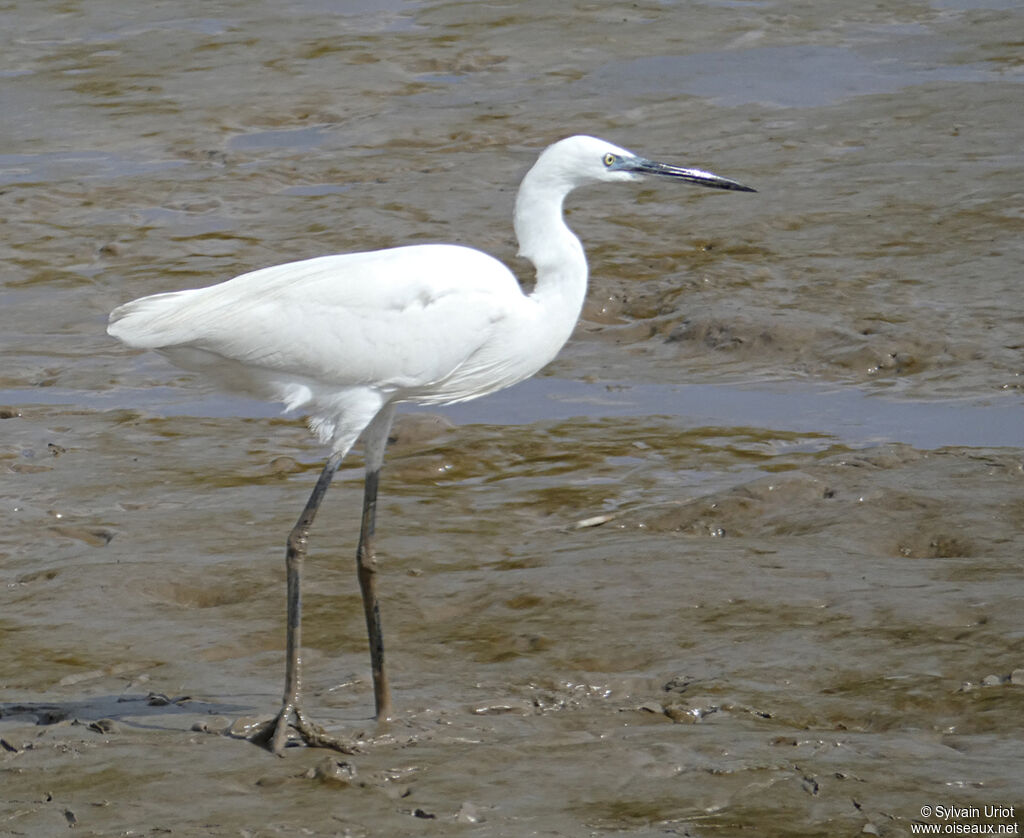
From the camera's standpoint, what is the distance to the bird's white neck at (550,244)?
16.3 feet

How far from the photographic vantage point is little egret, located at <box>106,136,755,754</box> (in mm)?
4797

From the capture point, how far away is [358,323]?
4809 mm

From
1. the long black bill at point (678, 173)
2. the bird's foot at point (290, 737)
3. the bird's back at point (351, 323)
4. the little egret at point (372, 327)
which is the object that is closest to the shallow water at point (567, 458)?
the bird's foot at point (290, 737)

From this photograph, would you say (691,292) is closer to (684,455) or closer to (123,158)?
(684,455)

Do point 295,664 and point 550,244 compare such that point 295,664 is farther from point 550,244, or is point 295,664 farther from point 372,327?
point 550,244

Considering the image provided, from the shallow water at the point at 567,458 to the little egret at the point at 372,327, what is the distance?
2.01 ft

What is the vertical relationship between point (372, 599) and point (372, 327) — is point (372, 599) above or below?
below

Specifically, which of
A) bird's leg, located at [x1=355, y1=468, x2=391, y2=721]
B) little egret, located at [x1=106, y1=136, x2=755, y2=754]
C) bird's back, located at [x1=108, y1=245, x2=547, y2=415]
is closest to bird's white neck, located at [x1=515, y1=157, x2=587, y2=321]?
little egret, located at [x1=106, y1=136, x2=755, y2=754]

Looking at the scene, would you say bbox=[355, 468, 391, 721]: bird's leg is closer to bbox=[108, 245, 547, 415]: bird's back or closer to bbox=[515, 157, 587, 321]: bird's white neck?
bbox=[108, 245, 547, 415]: bird's back

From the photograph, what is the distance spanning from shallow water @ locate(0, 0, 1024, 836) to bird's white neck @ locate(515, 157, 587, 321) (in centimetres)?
111

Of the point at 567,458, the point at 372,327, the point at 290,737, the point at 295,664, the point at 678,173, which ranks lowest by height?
the point at 567,458

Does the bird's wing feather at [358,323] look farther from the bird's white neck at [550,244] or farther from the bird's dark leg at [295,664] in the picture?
the bird's dark leg at [295,664]

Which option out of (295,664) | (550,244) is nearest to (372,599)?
(295,664)

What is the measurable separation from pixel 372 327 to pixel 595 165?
91 cm
